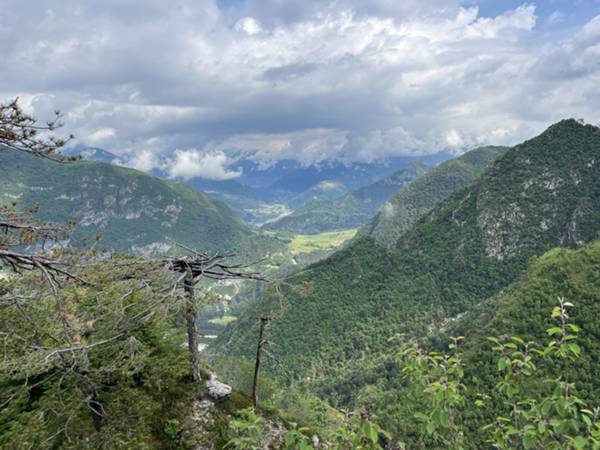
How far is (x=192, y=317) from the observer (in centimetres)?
1675

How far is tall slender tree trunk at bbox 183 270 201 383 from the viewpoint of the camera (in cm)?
1567

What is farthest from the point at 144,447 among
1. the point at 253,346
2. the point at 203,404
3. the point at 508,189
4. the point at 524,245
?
the point at 508,189

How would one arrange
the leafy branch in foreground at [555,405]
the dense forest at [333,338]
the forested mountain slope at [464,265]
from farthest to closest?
the forested mountain slope at [464,265] → the dense forest at [333,338] → the leafy branch in foreground at [555,405]

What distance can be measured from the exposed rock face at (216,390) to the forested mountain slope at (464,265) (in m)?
129

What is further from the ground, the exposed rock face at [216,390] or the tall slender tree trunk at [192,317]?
the tall slender tree trunk at [192,317]

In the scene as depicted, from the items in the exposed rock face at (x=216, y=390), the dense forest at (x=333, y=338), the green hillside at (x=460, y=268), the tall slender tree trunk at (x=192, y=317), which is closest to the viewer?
the dense forest at (x=333, y=338)

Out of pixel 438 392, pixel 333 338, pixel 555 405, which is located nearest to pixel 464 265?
pixel 333 338

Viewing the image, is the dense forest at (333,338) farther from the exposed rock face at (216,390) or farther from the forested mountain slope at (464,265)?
the forested mountain slope at (464,265)

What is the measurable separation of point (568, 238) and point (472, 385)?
106 m

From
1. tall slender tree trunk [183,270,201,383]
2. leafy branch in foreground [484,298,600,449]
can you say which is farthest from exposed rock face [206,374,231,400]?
leafy branch in foreground [484,298,600,449]

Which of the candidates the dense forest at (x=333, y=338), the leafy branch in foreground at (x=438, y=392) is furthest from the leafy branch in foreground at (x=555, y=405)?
the leafy branch in foreground at (x=438, y=392)

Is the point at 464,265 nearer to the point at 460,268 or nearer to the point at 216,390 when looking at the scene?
the point at 460,268

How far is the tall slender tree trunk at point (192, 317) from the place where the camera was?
15.7 m

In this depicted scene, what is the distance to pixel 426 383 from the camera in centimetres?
834
